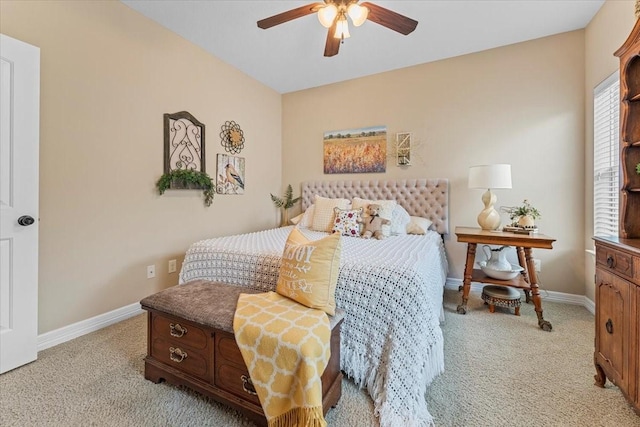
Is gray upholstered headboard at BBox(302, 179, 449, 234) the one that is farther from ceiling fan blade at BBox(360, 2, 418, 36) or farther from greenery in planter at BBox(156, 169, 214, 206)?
ceiling fan blade at BBox(360, 2, 418, 36)

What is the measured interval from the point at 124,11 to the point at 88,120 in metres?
1.05

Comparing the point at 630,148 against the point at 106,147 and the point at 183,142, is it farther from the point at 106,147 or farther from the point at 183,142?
the point at 106,147

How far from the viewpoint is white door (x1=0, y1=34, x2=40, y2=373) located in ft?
5.59

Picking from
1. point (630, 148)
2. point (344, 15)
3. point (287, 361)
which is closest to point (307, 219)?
point (344, 15)

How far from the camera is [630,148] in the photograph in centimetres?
163

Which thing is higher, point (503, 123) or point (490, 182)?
point (503, 123)

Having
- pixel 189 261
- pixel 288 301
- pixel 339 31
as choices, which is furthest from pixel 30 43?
pixel 288 301

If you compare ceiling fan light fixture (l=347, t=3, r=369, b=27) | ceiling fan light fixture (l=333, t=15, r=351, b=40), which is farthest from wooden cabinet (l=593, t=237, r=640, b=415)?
ceiling fan light fixture (l=333, t=15, r=351, b=40)

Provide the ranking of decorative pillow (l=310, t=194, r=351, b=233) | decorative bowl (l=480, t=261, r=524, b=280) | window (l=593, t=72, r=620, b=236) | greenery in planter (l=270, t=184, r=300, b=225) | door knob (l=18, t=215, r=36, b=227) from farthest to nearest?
greenery in planter (l=270, t=184, r=300, b=225) < decorative pillow (l=310, t=194, r=351, b=233) < decorative bowl (l=480, t=261, r=524, b=280) < window (l=593, t=72, r=620, b=236) < door knob (l=18, t=215, r=36, b=227)

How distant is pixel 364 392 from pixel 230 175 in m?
2.87

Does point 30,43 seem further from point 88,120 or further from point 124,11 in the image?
point 124,11

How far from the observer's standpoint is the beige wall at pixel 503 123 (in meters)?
2.85

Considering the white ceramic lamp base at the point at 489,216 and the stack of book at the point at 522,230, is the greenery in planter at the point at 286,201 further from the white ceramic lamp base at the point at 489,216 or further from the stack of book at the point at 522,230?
the stack of book at the point at 522,230

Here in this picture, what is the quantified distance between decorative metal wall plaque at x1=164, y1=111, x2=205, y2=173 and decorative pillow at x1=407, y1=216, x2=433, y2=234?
2487mm
